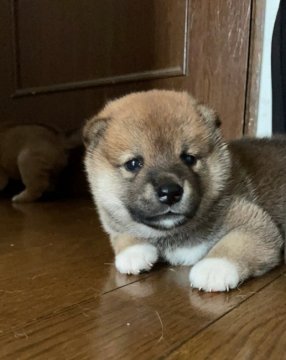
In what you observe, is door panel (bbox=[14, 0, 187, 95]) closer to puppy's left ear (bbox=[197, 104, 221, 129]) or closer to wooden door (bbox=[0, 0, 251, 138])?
wooden door (bbox=[0, 0, 251, 138])

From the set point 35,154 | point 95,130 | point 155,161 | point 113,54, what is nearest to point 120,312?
point 155,161

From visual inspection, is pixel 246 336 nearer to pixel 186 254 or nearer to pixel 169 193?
pixel 169 193

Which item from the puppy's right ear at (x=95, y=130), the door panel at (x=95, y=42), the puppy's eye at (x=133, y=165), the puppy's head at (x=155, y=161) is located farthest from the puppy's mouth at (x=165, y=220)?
the door panel at (x=95, y=42)

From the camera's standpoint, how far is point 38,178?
2641 millimetres

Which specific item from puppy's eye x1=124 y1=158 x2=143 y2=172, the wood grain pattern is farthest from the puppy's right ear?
the wood grain pattern

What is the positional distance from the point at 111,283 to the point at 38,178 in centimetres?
153

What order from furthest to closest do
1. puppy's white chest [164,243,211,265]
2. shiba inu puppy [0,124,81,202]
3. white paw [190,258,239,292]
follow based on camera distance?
shiba inu puppy [0,124,81,202] → puppy's white chest [164,243,211,265] → white paw [190,258,239,292]

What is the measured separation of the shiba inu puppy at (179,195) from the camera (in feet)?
3.90

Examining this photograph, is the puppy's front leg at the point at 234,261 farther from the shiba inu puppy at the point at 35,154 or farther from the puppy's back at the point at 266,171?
the shiba inu puppy at the point at 35,154

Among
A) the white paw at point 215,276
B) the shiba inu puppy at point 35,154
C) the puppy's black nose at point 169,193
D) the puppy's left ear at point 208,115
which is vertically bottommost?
the shiba inu puppy at point 35,154

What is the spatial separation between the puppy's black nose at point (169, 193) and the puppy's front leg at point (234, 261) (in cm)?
14

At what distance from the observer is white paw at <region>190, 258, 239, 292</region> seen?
1107 millimetres

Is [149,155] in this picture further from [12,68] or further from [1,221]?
[12,68]

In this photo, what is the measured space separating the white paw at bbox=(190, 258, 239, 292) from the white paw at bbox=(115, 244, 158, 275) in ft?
0.54
